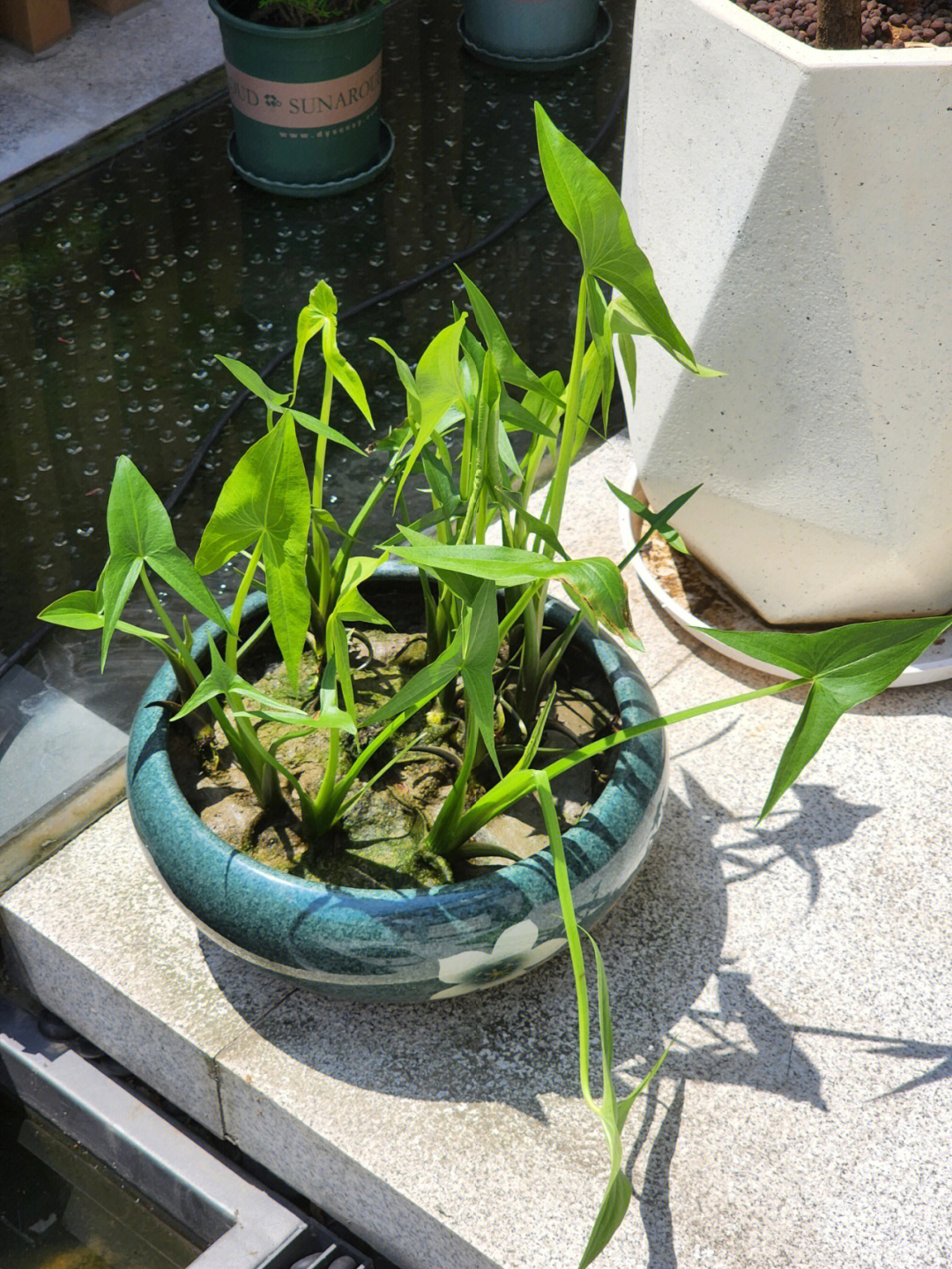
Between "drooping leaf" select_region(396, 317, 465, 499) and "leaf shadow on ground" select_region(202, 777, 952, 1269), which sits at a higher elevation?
"drooping leaf" select_region(396, 317, 465, 499)

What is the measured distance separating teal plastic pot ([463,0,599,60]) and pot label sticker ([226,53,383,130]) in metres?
0.39

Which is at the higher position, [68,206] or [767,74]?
[767,74]

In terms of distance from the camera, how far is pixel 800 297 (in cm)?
97

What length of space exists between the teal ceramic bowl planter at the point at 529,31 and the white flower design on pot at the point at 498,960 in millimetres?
1789

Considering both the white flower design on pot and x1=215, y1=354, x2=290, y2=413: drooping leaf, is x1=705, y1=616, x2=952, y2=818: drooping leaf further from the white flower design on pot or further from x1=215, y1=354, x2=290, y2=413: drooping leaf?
x1=215, y1=354, x2=290, y2=413: drooping leaf

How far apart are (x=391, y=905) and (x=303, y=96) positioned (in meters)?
1.40

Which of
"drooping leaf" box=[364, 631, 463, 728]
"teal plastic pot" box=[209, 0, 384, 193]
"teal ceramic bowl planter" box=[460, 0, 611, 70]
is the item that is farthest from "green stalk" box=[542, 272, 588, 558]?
"teal ceramic bowl planter" box=[460, 0, 611, 70]

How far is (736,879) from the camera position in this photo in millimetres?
1047

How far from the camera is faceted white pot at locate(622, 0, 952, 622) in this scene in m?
0.89

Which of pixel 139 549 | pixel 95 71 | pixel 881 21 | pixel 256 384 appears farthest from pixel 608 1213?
pixel 95 71

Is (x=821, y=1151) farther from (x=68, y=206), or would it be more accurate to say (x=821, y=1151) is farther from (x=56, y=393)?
(x=68, y=206)

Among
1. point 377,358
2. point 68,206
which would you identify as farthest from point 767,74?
point 68,206

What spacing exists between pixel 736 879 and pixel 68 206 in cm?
137

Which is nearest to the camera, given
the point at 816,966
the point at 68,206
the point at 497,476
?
the point at 497,476
